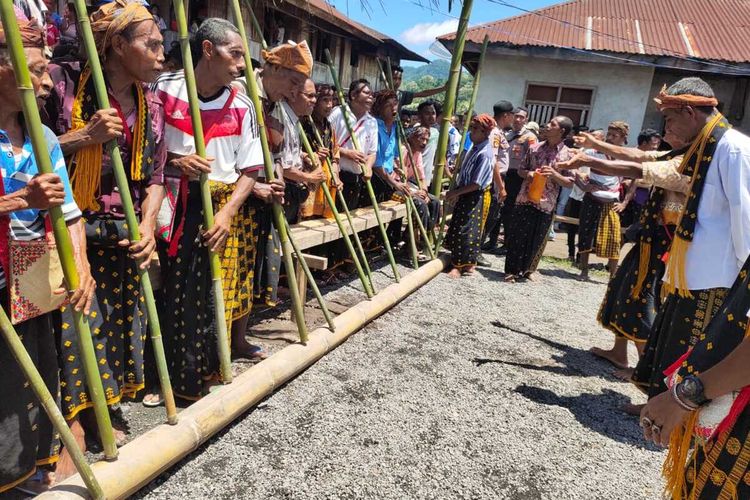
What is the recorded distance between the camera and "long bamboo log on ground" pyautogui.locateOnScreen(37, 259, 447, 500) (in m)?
1.81

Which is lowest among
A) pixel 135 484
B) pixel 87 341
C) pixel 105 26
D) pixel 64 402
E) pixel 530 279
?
pixel 530 279

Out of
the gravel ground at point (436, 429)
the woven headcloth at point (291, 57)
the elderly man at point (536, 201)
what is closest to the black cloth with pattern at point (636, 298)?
the gravel ground at point (436, 429)

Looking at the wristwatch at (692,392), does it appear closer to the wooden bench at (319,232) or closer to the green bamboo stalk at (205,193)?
the green bamboo stalk at (205,193)

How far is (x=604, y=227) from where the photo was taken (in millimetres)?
6195

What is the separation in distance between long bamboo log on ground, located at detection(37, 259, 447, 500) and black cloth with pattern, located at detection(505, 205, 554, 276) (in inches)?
118

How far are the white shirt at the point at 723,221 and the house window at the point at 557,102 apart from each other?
1024 centimetres

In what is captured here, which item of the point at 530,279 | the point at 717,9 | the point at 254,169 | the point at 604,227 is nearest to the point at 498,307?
the point at 530,279

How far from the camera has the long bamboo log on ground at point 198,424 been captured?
5.95 feet

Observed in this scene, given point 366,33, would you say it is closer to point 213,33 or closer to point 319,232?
point 319,232

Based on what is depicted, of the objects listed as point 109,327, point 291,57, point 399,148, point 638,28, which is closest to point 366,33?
point 638,28

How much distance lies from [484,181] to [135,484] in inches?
176

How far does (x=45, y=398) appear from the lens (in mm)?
1548

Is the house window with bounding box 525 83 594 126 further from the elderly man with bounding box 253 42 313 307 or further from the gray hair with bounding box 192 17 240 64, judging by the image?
the gray hair with bounding box 192 17 240 64

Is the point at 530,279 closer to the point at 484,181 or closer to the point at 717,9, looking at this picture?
the point at 484,181
